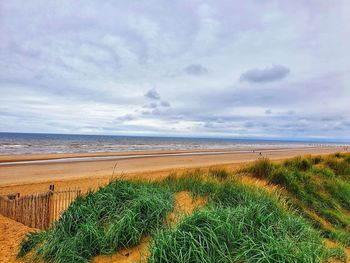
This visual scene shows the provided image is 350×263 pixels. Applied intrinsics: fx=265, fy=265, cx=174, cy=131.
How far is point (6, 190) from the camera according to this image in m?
12.7

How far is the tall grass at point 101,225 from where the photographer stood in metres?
4.61

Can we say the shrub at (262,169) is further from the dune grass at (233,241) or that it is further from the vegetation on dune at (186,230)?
the dune grass at (233,241)

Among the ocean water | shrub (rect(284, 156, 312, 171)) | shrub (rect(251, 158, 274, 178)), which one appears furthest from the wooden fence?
the ocean water

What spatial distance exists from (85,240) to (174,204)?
6.03 ft

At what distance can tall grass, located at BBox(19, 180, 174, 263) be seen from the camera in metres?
4.61

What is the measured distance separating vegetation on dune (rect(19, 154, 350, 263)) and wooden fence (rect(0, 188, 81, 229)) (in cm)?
144

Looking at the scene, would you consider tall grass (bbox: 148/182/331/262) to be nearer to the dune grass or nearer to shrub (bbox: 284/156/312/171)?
the dune grass

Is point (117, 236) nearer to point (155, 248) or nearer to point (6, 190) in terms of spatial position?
point (155, 248)

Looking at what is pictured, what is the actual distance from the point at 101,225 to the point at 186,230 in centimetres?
195

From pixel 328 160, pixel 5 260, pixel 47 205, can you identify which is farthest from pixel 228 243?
pixel 328 160

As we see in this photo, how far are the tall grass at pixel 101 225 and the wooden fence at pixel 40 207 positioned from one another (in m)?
1.39

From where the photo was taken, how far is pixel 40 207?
22.7ft

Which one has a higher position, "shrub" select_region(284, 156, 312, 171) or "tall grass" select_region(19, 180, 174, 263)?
"shrub" select_region(284, 156, 312, 171)

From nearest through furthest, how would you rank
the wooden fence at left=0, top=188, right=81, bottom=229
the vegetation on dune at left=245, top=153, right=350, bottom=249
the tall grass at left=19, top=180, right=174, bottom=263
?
the tall grass at left=19, top=180, right=174, bottom=263
the wooden fence at left=0, top=188, right=81, bottom=229
the vegetation on dune at left=245, top=153, right=350, bottom=249
